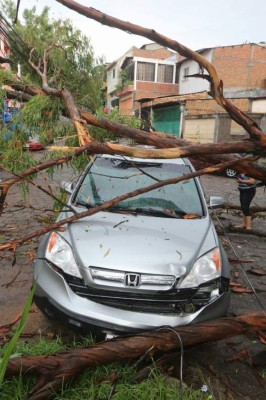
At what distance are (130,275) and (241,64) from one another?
28.4m

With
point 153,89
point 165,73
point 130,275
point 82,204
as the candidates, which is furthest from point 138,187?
point 165,73

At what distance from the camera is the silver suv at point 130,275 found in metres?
2.59

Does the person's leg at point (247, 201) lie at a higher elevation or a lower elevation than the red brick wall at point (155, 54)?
lower

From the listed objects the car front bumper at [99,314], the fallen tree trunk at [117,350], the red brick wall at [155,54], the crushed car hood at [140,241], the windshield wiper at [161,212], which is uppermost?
the red brick wall at [155,54]

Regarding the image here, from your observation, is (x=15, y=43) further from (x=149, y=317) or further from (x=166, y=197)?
Answer: (x=149, y=317)

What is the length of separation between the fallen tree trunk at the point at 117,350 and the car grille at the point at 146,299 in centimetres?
17

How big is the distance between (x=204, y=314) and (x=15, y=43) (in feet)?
15.9

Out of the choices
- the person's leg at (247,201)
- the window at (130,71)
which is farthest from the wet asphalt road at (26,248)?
A: the window at (130,71)

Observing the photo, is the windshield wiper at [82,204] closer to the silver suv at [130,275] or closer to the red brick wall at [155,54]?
the silver suv at [130,275]

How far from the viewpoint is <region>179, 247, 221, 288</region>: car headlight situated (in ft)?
8.93

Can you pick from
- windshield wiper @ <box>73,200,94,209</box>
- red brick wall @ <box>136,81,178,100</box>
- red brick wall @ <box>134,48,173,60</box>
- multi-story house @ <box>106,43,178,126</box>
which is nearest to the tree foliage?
windshield wiper @ <box>73,200,94,209</box>

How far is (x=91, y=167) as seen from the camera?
4293mm

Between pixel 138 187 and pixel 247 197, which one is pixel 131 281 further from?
pixel 247 197

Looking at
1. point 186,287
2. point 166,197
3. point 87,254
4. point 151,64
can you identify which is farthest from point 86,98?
point 151,64
